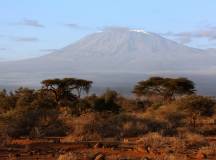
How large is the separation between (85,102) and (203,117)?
952 cm

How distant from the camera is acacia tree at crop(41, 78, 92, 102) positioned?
159 feet

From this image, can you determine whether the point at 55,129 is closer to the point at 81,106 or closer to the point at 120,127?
the point at 120,127

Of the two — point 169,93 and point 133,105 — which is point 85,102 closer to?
point 133,105

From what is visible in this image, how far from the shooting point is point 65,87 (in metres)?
50.4

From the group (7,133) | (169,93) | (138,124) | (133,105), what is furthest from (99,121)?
(169,93)

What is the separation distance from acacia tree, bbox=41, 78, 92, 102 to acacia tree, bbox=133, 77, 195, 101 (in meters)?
9.08

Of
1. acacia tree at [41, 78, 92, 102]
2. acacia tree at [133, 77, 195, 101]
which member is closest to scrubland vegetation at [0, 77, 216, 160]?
acacia tree at [41, 78, 92, 102]

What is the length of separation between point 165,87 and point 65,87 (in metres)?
14.5

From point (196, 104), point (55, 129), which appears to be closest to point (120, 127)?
point (55, 129)

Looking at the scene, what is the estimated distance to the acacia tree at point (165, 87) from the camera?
59.6 m

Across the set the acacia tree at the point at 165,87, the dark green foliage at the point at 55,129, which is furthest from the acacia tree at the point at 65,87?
the dark green foliage at the point at 55,129

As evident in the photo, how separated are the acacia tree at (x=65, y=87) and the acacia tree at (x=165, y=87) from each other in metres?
9.08

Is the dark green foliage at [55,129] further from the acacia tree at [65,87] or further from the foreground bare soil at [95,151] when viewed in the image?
the acacia tree at [65,87]

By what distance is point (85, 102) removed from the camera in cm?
4184
